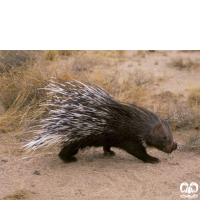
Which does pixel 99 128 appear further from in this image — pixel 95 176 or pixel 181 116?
pixel 181 116

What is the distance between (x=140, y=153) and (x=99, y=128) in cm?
63

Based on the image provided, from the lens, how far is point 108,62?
929 centimetres

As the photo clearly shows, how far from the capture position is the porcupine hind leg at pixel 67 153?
377cm

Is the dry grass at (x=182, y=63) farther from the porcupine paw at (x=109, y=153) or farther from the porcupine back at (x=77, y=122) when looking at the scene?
the porcupine back at (x=77, y=122)

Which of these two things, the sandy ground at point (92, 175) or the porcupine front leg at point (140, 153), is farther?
the porcupine front leg at point (140, 153)

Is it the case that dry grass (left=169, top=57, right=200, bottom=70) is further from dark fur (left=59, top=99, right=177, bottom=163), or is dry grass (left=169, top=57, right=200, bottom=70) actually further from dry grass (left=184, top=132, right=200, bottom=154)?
dark fur (left=59, top=99, right=177, bottom=163)

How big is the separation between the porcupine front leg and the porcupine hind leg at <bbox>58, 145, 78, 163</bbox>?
0.64 meters

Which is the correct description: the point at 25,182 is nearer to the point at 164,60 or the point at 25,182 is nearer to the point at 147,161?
the point at 147,161

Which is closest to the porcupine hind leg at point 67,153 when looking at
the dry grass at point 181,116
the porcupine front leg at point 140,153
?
the porcupine front leg at point 140,153

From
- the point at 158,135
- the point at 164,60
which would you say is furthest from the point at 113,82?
the point at 164,60

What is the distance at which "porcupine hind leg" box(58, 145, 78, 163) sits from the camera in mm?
3771

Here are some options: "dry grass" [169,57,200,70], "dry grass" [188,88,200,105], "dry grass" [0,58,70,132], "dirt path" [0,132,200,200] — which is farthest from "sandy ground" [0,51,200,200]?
"dry grass" [169,57,200,70]

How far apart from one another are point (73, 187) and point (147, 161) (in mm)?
1044

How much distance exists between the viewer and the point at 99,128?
11.8 feet
